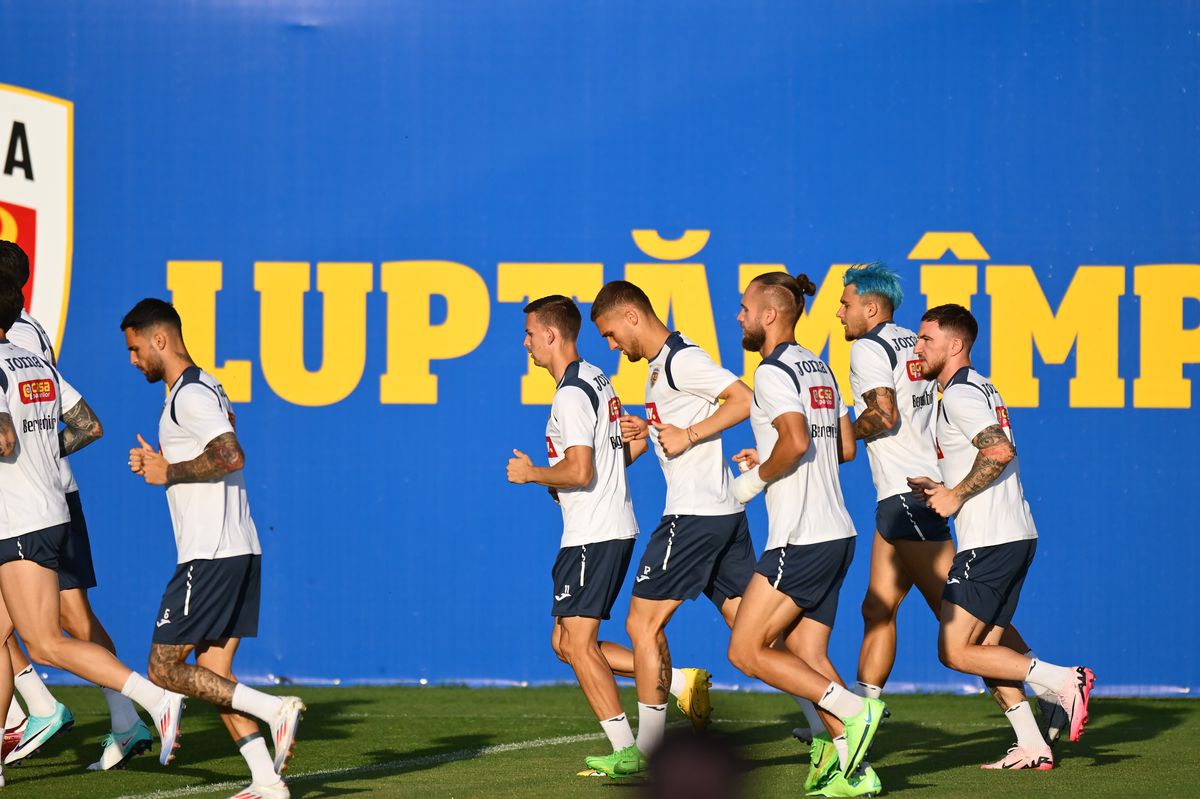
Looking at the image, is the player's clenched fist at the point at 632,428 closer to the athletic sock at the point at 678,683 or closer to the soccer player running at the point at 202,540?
the athletic sock at the point at 678,683

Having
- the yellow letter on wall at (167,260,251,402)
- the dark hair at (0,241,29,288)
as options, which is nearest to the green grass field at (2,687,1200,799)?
the yellow letter on wall at (167,260,251,402)

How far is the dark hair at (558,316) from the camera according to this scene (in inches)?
263

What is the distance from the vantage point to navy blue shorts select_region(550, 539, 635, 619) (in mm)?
6449

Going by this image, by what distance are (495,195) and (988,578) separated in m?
4.27

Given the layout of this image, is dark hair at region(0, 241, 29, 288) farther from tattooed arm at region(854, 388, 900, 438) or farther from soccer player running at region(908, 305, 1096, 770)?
soccer player running at region(908, 305, 1096, 770)

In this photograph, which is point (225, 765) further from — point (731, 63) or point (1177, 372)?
point (1177, 372)

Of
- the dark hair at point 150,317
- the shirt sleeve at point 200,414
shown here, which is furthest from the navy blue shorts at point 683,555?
the dark hair at point 150,317

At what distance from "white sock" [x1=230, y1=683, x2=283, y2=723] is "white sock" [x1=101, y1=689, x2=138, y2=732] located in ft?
4.91

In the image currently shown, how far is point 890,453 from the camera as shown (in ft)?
24.2

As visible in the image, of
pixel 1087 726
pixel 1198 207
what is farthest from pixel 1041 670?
pixel 1198 207

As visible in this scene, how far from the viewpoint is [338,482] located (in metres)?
9.50

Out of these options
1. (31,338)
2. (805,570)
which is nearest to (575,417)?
(805,570)

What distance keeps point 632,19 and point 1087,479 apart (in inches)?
158

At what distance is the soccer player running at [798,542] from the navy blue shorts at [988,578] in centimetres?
76
